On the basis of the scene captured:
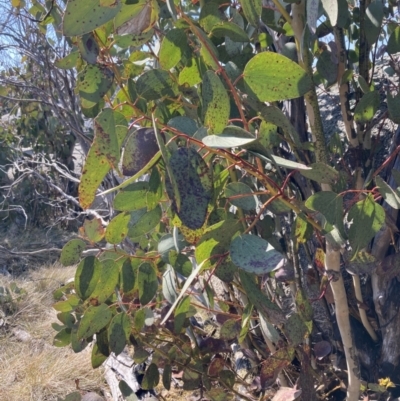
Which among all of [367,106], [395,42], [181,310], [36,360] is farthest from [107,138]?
[36,360]

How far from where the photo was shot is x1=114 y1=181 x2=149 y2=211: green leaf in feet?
2.61

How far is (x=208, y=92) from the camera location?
0.68 metres

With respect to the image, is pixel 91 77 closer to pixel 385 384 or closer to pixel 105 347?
pixel 105 347

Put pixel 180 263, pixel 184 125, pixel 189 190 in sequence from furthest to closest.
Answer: pixel 180 263 → pixel 184 125 → pixel 189 190

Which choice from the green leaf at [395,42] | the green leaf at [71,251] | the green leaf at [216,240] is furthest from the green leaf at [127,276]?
the green leaf at [395,42]

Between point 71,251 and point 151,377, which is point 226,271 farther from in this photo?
point 151,377

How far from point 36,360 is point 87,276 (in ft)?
6.30

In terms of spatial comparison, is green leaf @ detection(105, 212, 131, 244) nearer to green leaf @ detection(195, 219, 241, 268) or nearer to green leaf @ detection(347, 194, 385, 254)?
green leaf @ detection(195, 219, 241, 268)

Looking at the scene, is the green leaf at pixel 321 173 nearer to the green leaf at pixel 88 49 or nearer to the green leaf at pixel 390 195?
the green leaf at pixel 390 195

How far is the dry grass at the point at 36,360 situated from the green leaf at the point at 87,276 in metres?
1.46

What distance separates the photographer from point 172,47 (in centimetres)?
83

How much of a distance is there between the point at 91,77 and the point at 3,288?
118 inches

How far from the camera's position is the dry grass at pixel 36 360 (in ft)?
7.80

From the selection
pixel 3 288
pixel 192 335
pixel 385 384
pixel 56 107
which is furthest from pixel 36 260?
pixel 385 384
